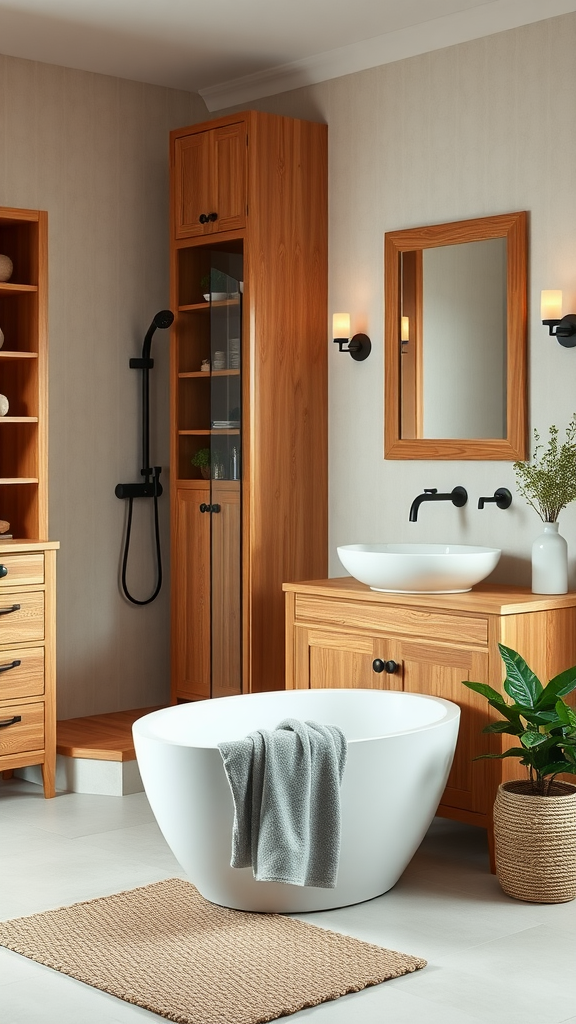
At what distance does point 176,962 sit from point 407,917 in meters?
0.69

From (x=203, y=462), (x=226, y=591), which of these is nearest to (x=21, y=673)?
(x=226, y=591)

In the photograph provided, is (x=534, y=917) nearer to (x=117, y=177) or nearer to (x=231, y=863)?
(x=231, y=863)

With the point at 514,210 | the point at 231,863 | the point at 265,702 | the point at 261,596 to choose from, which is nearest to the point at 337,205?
the point at 514,210

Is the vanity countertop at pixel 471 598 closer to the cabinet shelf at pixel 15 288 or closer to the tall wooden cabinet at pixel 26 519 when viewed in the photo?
the tall wooden cabinet at pixel 26 519

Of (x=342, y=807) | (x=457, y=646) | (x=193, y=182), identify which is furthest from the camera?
(x=193, y=182)

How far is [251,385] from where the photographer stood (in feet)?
15.7

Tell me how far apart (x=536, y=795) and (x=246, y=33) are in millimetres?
2918

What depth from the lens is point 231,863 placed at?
3227mm

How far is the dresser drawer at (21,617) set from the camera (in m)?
4.42

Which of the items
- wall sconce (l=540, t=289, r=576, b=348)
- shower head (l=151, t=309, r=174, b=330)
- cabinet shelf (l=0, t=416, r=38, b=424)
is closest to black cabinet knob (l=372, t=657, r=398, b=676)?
wall sconce (l=540, t=289, r=576, b=348)

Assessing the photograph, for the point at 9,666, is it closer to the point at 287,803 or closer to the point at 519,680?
the point at 287,803

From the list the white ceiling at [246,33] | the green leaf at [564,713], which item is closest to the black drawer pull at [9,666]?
the green leaf at [564,713]

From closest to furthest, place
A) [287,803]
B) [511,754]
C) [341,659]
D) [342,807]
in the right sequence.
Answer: [287,803] < [342,807] < [511,754] < [341,659]

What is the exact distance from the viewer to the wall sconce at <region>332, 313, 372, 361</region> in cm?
486
